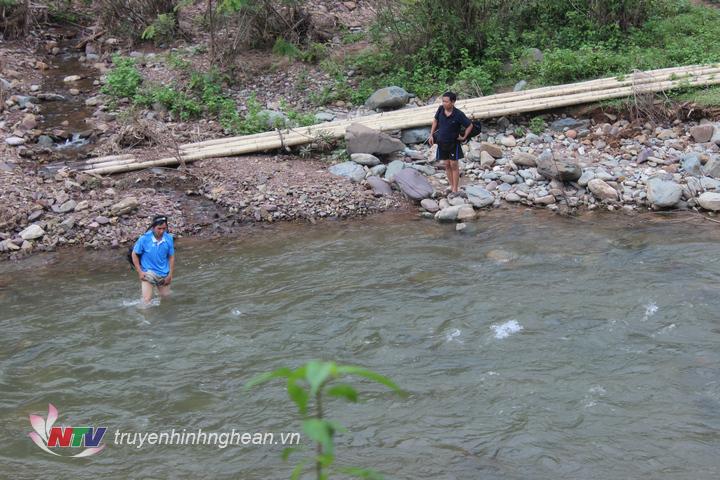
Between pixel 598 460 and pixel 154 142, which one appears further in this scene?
pixel 154 142

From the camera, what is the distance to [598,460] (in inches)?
227

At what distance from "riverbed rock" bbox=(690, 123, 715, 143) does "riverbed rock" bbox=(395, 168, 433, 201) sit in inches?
180

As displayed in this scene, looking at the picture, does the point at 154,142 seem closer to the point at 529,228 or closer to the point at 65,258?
the point at 65,258

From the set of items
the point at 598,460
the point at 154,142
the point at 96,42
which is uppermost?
the point at 96,42

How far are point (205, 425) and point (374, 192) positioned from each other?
19.1 feet

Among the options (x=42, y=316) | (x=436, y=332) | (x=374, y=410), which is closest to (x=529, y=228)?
(x=436, y=332)

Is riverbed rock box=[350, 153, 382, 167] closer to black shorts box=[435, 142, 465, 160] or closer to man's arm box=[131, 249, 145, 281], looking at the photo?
black shorts box=[435, 142, 465, 160]

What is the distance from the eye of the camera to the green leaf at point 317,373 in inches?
69.7

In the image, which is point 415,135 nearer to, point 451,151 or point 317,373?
point 451,151

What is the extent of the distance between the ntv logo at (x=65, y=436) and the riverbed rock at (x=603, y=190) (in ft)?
25.7

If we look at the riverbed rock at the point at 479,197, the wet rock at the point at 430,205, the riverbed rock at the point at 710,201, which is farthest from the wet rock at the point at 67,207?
the riverbed rock at the point at 710,201

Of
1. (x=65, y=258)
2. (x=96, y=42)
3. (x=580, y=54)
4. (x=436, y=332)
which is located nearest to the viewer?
(x=436, y=332)

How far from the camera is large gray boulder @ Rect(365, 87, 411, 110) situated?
13398 millimetres

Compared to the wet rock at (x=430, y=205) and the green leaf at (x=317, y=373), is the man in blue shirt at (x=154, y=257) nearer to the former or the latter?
the wet rock at (x=430, y=205)
